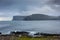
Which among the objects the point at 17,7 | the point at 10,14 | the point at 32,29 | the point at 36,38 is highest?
the point at 17,7

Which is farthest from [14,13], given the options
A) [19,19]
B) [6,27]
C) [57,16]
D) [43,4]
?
[57,16]

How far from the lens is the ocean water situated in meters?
2.44

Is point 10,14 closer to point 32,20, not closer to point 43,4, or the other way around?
point 32,20

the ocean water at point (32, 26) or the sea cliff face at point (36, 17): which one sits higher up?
the sea cliff face at point (36, 17)

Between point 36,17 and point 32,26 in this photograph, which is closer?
point 36,17

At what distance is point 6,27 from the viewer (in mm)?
2604

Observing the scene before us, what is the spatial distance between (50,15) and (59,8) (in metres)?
0.31

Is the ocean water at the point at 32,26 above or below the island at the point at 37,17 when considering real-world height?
below

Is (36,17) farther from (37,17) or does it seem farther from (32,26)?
(32,26)

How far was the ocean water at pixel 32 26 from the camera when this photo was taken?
8.02ft

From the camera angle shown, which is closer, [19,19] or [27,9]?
[19,19]

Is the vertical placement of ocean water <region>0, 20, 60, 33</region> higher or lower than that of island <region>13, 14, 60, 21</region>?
lower

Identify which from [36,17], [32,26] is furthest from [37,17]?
[32,26]

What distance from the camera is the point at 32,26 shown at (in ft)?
8.48
